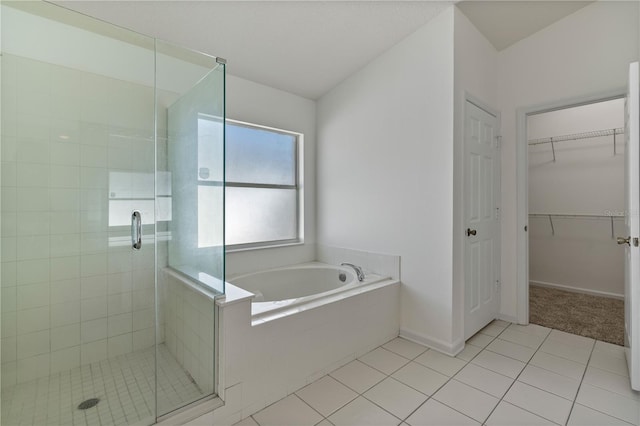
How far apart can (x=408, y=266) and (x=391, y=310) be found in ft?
1.26

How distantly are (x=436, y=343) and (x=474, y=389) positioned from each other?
0.48 metres

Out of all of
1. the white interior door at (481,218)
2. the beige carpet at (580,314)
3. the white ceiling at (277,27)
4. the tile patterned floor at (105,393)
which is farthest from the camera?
the beige carpet at (580,314)

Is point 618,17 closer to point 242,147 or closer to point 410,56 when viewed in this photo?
point 410,56

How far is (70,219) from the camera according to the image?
1.91m

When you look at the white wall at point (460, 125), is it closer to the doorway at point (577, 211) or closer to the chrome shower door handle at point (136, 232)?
the doorway at point (577, 211)

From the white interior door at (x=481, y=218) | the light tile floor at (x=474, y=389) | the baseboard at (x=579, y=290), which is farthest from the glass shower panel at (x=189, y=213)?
the baseboard at (x=579, y=290)

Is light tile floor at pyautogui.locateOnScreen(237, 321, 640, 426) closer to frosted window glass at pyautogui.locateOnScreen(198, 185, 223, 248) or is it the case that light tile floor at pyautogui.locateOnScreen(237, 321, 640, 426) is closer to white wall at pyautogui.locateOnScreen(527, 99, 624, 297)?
frosted window glass at pyautogui.locateOnScreen(198, 185, 223, 248)

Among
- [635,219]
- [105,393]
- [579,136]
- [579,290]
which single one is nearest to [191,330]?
[105,393]

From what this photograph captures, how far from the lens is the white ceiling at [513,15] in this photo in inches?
87.4

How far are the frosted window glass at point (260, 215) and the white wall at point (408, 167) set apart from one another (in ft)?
1.80

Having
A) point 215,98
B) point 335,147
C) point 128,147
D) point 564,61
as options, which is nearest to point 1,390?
point 128,147

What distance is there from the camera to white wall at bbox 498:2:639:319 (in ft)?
7.26

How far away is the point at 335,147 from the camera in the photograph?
3.06 meters

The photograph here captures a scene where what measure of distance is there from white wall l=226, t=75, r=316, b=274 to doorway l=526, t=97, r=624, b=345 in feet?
7.68
